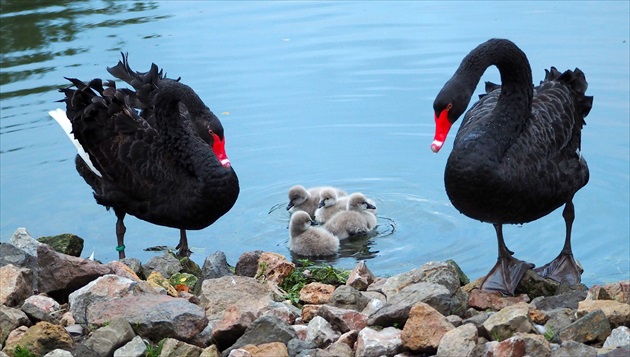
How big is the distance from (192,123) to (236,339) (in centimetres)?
239

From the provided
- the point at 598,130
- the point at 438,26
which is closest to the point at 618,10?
the point at 438,26

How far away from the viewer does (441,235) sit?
6391 mm

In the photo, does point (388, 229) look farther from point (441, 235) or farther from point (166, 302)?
point (166, 302)

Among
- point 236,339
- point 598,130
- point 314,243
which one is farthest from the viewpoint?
point 598,130

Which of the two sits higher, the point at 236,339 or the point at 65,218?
the point at 236,339

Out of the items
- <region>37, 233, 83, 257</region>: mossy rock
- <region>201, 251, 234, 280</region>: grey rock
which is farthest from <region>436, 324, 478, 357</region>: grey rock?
<region>37, 233, 83, 257</region>: mossy rock

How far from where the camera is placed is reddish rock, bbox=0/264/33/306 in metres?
4.34

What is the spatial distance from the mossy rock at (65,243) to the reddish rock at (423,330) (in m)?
2.78

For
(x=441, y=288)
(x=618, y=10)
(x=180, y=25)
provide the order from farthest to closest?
(x=180, y=25) → (x=618, y=10) → (x=441, y=288)

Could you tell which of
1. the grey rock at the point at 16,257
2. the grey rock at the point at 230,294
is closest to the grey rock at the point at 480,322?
the grey rock at the point at 230,294

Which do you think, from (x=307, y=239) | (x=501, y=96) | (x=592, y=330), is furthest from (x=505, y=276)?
(x=307, y=239)

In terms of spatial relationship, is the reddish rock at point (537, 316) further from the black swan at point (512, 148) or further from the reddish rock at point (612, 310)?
the black swan at point (512, 148)

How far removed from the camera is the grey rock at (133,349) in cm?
366

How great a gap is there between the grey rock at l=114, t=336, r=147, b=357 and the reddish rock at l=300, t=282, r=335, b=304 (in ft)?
3.56
